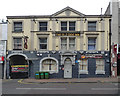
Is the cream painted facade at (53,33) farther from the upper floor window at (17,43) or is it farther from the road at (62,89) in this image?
the road at (62,89)

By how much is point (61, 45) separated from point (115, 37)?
7816 millimetres

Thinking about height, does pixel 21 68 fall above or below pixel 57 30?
below

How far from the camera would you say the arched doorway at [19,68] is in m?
18.8

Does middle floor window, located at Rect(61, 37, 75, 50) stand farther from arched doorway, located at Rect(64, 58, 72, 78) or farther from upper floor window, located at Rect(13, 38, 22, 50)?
upper floor window, located at Rect(13, 38, 22, 50)

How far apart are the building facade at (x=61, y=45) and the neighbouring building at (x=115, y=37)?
26.2 inches

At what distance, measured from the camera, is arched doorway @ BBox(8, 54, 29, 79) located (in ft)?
61.7

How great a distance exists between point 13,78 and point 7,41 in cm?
547

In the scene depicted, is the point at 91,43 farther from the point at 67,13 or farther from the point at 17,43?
the point at 17,43

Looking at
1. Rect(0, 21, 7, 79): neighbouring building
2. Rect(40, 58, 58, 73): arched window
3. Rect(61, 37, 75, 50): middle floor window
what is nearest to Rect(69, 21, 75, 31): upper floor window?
Rect(61, 37, 75, 50): middle floor window

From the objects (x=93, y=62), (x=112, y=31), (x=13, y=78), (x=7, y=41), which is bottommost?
(x=13, y=78)

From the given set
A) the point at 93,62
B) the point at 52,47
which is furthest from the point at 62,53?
the point at 93,62

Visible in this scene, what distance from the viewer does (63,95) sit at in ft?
31.6

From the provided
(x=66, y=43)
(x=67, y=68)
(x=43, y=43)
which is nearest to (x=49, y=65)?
(x=67, y=68)

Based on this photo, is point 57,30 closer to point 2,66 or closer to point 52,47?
point 52,47
